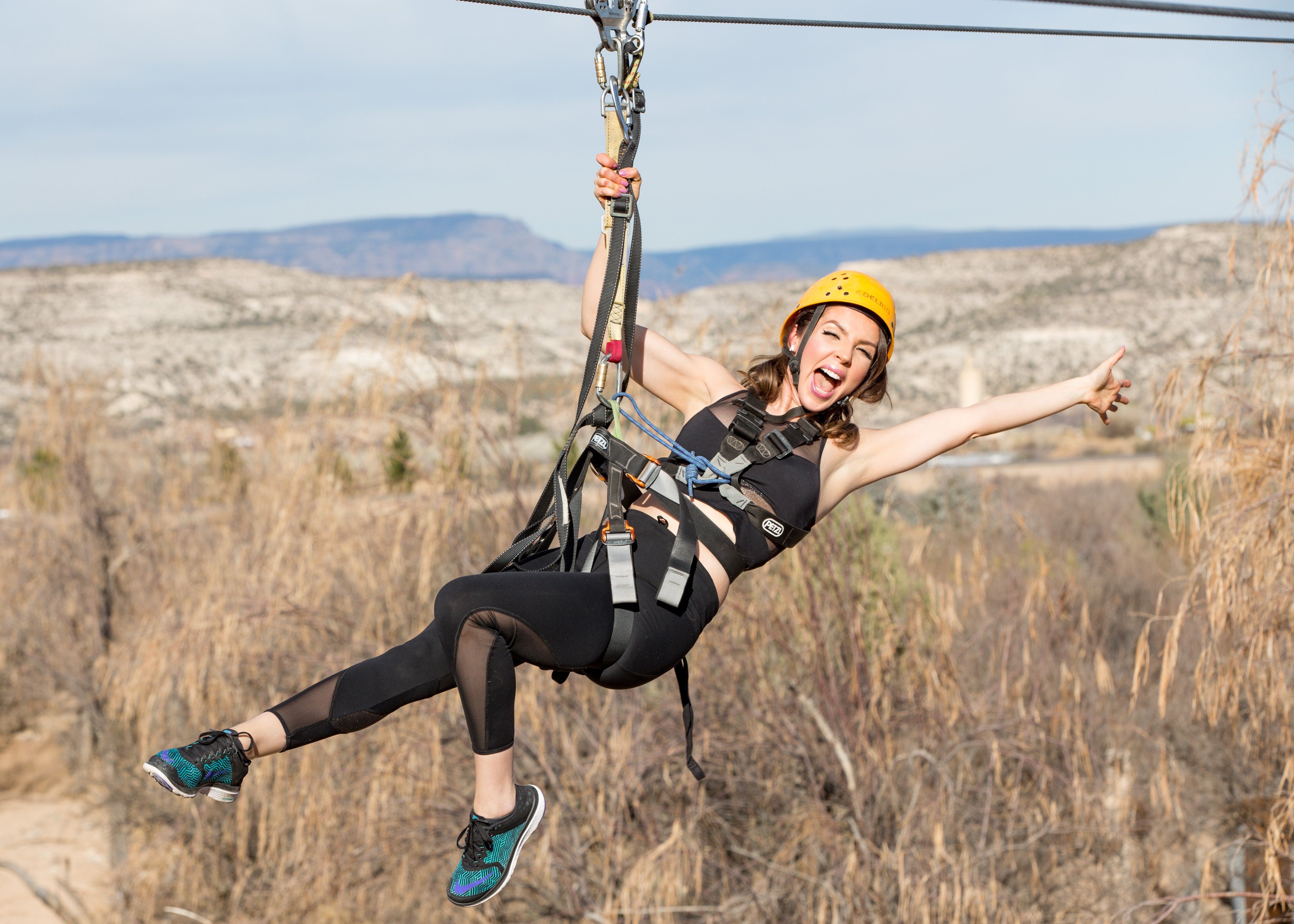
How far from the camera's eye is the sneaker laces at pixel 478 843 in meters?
2.70

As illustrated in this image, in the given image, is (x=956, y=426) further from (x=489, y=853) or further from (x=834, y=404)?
(x=489, y=853)

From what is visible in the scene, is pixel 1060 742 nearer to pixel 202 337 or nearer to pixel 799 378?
pixel 799 378

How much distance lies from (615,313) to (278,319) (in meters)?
60.6

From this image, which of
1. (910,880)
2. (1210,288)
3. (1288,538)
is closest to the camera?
(1288,538)

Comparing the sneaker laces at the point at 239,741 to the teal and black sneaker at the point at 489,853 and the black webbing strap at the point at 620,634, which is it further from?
the black webbing strap at the point at 620,634

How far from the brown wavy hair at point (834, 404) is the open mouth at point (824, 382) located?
63 mm

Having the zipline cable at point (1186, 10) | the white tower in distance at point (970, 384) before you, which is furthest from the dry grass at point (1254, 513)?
the white tower in distance at point (970, 384)

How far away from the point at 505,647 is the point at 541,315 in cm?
6717

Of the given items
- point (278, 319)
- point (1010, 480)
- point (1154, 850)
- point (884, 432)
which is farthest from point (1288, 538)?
point (278, 319)

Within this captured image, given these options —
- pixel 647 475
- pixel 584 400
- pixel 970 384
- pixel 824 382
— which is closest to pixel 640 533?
pixel 647 475

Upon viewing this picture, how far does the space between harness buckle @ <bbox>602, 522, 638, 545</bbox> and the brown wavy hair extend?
0.72 metres

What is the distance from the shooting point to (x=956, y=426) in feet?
10.9

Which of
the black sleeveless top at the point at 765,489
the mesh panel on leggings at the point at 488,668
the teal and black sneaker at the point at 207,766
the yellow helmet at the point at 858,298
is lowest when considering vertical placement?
the teal and black sneaker at the point at 207,766

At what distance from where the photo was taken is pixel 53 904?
10.1 metres
